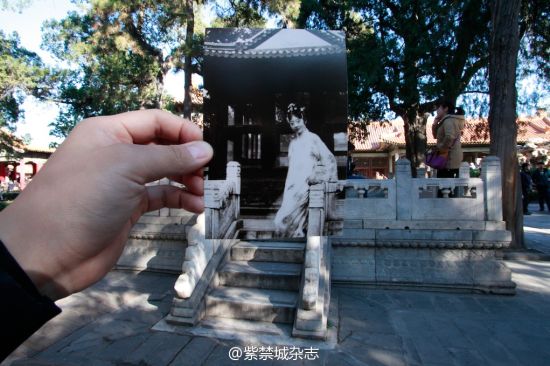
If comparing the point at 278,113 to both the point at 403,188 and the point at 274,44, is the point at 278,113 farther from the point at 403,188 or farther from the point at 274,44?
the point at 403,188

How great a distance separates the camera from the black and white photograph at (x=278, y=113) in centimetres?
183

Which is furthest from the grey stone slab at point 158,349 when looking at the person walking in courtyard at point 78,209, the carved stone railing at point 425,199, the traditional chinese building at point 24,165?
the traditional chinese building at point 24,165

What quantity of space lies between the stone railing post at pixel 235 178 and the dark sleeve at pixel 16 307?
3.37 feet

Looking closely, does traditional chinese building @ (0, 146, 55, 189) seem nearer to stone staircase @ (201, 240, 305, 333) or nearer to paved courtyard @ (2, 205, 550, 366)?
A: paved courtyard @ (2, 205, 550, 366)

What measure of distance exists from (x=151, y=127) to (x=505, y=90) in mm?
7520

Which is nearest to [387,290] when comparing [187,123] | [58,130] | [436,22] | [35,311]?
[187,123]

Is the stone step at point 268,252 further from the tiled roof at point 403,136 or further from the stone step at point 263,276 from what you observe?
the tiled roof at point 403,136

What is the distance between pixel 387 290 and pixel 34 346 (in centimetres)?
459

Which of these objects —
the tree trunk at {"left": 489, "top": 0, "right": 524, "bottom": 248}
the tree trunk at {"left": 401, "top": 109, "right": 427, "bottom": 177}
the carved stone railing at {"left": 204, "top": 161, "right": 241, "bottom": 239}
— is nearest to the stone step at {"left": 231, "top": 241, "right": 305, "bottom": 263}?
the carved stone railing at {"left": 204, "top": 161, "right": 241, "bottom": 239}

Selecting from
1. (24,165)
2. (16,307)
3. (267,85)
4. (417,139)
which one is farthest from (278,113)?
(24,165)

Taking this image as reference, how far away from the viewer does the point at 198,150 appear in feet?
4.64

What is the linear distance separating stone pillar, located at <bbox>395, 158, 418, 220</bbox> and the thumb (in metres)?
4.35

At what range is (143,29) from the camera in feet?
38.1

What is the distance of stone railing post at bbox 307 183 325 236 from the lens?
75.1 inches
